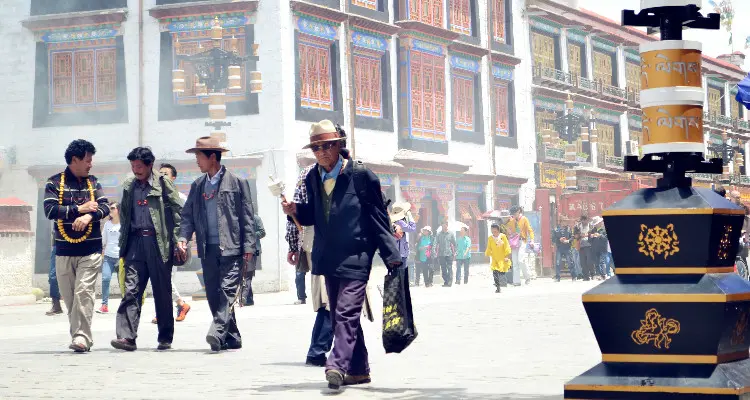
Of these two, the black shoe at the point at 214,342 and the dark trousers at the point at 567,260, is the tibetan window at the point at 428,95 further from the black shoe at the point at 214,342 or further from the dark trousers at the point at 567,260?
the black shoe at the point at 214,342

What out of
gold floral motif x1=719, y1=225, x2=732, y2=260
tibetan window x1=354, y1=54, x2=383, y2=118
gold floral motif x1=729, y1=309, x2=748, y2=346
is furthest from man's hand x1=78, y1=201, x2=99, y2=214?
tibetan window x1=354, y1=54, x2=383, y2=118

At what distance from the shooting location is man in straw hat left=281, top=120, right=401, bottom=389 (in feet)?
28.1

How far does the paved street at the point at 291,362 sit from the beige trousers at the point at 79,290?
0.71ft

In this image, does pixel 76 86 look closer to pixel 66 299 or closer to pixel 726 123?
pixel 66 299

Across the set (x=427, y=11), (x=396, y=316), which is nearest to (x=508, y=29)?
(x=427, y=11)

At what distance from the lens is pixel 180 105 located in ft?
97.3

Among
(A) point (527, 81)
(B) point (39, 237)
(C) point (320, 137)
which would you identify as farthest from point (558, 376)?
(A) point (527, 81)

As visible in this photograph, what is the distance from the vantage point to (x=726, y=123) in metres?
58.6

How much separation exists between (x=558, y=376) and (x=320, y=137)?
89.5 inches

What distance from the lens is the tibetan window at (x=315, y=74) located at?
30.1 metres

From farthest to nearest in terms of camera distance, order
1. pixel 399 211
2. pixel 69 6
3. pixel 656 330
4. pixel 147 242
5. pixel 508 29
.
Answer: pixel 508 29 < pixel 69 6 < pixel 399 211 < pixel 147 242 < pixel 656 330

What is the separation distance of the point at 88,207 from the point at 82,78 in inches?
771

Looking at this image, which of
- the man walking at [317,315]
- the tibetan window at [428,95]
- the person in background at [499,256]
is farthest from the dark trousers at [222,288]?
the tibetan window at [428,95]

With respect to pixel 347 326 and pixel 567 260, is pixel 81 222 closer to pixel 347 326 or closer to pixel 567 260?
pixel 347 326
